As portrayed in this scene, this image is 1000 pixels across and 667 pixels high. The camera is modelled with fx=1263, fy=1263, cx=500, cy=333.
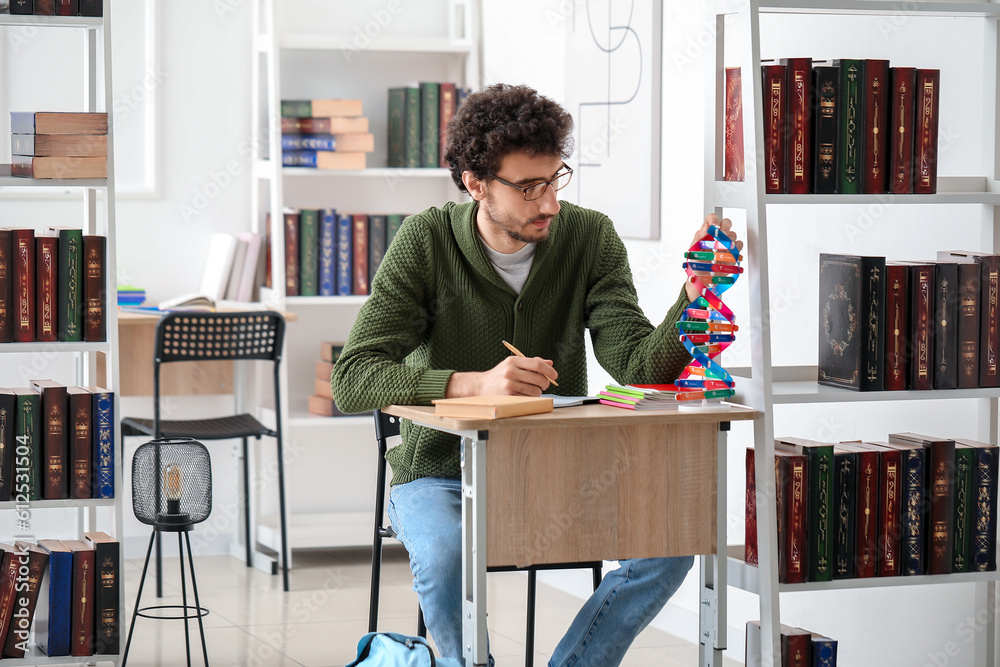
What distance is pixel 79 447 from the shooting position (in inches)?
110

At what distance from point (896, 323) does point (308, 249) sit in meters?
2.70

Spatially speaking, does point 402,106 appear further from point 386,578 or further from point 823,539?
point 823,539

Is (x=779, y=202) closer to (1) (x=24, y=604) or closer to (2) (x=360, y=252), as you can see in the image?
(1) (x=24, y=604)

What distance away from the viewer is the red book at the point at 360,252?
4.70 meters

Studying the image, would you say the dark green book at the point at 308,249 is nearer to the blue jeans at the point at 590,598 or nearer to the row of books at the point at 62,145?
the row of books at the point at 62,145

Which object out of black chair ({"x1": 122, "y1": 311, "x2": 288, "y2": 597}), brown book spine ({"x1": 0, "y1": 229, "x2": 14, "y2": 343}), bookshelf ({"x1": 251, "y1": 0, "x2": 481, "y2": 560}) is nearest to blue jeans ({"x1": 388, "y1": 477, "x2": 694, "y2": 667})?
brown book spine ({"x1": 0, "y1": 229, "x2": 14, "y2": 343})

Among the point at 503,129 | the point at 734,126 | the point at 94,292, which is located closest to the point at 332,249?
the point at 94,292

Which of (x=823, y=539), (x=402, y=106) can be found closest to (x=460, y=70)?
(x=402, y=106)

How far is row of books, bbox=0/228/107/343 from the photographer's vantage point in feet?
9.02

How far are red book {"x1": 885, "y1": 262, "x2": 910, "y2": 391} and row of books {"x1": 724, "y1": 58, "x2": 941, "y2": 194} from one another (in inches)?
6.6

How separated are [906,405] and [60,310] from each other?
1882mm

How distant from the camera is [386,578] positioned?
172 inches

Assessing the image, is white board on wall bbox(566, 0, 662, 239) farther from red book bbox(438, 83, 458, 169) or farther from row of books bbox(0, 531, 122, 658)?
row of books bbox(0, 531, 122, 658)

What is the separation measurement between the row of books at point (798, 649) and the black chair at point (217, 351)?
216cm
